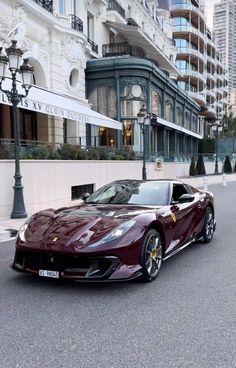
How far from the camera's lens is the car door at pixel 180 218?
20.5 feet

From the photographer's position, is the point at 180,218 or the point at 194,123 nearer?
the point at 180,218

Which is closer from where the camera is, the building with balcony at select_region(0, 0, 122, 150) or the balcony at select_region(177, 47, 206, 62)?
the building with balcony at select_region(0, 0, 122, 150)

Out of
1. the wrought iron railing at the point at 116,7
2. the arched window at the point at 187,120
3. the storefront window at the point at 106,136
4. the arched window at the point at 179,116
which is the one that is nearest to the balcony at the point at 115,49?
the wrought iron railing at the point at 116,7

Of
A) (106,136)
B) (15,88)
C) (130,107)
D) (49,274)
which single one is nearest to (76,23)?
(130,107)

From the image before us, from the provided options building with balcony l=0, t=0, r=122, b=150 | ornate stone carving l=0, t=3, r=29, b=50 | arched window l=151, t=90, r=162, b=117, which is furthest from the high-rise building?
ornate stone carving l=0, t=3, r=29, b=50

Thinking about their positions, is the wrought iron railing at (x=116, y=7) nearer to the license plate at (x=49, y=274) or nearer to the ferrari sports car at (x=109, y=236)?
the ferrari sports car at (x=109, y=236)

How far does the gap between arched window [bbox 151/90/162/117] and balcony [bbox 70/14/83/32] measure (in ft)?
24.9

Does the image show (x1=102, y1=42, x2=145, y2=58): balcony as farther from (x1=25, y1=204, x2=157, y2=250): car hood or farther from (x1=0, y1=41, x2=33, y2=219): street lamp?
(x1=25, y1=204, x2=157, y2=250): car hood

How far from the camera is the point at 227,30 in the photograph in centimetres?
16300

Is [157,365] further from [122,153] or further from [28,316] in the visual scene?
[122,153]

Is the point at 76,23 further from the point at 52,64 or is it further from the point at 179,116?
the point at 179,116

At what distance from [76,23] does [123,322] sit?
841 inches

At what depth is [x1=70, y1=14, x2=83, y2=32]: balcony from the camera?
2233 cm

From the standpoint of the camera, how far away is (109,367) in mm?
3184
